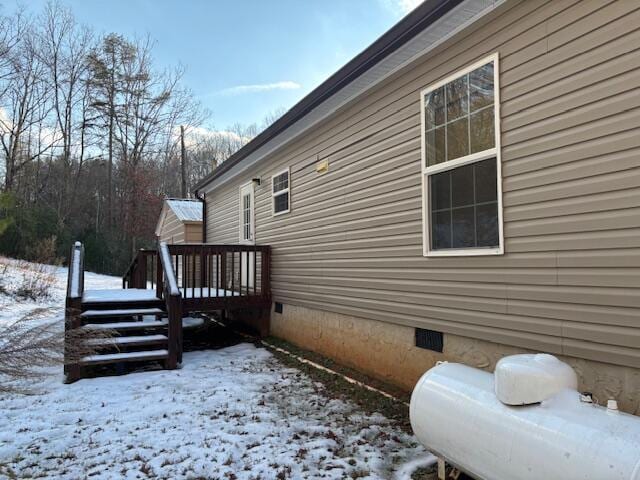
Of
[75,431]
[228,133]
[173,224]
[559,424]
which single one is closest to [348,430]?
[559,424]

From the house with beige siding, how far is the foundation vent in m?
0.02

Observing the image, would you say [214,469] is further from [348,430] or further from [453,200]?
[453,200]

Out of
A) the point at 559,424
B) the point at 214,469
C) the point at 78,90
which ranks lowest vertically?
the point at 214,469

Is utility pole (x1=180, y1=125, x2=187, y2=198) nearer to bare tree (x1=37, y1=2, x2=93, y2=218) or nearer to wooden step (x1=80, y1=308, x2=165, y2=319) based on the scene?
bare tree (x1=37, y1=2, x2=93, y2=218)

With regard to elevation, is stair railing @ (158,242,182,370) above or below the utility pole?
below

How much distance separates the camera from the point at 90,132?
25531 mm

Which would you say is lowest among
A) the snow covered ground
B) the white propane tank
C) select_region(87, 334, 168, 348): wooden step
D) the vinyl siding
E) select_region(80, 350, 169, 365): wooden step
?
the snow covered ground

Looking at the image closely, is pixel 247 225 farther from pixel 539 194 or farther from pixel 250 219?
pixel 539 194

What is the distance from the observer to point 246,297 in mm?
7602

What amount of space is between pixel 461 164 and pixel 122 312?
4778 mm

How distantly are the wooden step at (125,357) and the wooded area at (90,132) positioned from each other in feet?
51.9

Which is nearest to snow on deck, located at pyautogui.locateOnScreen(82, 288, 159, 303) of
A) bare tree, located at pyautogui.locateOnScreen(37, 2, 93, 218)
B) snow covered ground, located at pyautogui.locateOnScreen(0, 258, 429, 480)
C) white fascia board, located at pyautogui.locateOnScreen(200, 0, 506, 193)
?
snow covered ground, located at pyautogui.locateOnScreen(0, 258, 429, 480)

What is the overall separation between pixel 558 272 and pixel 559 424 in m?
1.32

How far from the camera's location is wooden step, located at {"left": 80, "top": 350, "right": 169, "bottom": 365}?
5254 millimetres
